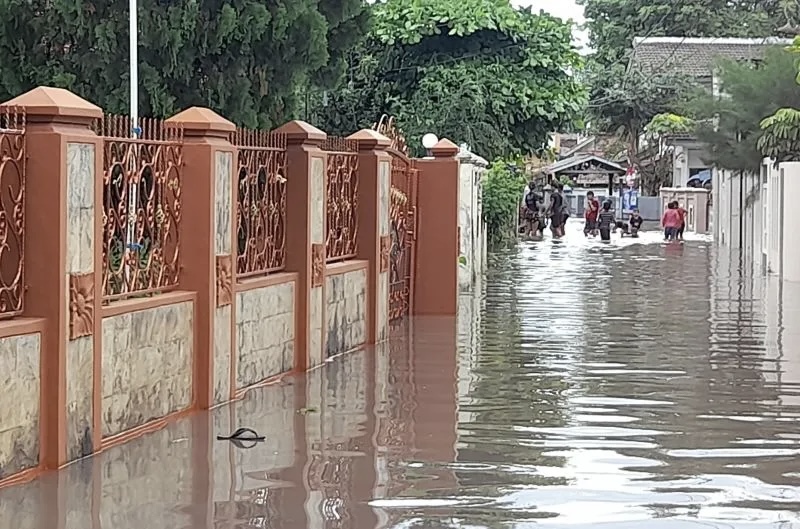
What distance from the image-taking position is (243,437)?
9406 mm

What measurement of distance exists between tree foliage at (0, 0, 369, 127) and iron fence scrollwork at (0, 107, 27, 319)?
9083mm

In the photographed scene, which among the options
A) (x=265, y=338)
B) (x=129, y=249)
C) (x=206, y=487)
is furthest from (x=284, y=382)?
(x=206, y=487)

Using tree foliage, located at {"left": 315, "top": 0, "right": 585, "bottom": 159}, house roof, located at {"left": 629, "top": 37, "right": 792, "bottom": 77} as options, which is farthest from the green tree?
tree foliage, located at {"left": 315, "top": 0, "right": 585, "bottom": 159}

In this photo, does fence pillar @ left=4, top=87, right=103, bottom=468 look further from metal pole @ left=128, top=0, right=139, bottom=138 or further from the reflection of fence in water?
metal pole @ left=128, top=0, right=139, bottom=138

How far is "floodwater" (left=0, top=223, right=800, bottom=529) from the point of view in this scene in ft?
24.1

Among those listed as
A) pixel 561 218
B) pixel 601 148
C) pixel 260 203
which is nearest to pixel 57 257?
pixel 260 203

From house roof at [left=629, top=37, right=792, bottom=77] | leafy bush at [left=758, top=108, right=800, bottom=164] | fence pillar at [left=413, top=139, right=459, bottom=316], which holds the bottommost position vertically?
fence pillar at [left=413, top=139, right=459, bottom=316]

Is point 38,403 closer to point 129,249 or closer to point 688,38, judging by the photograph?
point 129,249

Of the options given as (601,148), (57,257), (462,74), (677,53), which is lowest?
(57,257)

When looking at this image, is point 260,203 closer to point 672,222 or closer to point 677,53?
point 672,222

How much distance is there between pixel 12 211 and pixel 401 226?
9588 millimetres

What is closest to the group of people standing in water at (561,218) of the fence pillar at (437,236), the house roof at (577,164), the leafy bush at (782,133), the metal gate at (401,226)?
the leafy bush at (782,133)

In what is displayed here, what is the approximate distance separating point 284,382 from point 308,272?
1185 millimetres

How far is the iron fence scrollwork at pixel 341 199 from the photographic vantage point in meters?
13.8
